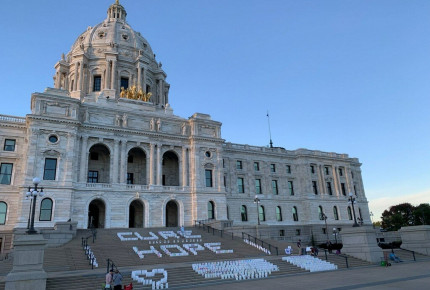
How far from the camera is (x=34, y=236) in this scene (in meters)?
16.1

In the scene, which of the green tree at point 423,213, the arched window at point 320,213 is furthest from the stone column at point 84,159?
the green tree at point 423,213

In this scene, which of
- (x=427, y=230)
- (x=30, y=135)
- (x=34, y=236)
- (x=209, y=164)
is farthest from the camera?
(x=209, y=164)

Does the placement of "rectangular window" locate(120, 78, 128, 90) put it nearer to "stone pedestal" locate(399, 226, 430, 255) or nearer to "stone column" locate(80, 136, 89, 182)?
"stone column" locate(80, 136, 89, 182)

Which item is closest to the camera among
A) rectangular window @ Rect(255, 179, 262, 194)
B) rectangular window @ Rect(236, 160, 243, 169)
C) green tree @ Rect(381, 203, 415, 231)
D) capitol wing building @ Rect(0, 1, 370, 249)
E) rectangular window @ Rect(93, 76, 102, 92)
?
capitol wing building @ Rect(0, 1, 370, 249)

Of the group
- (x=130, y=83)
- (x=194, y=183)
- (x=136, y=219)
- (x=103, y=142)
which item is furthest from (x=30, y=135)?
(x=130, y=83)

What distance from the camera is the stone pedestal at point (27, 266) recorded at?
1470 centimetres

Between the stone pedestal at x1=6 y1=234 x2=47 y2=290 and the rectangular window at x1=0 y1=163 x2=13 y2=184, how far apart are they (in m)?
24.3

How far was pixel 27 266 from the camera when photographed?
15.3 meters

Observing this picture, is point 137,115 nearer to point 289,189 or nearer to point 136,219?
point 136,219

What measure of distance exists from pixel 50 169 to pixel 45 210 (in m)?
4.58

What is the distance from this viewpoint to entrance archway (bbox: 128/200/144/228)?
41525 millimetres

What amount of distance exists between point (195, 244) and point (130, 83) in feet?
119

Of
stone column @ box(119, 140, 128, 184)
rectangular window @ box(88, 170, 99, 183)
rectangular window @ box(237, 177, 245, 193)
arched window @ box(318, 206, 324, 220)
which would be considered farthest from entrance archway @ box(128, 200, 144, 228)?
arched window @ box(318, 206, 324, 220)

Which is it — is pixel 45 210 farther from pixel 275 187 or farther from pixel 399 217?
pixel 399 217
